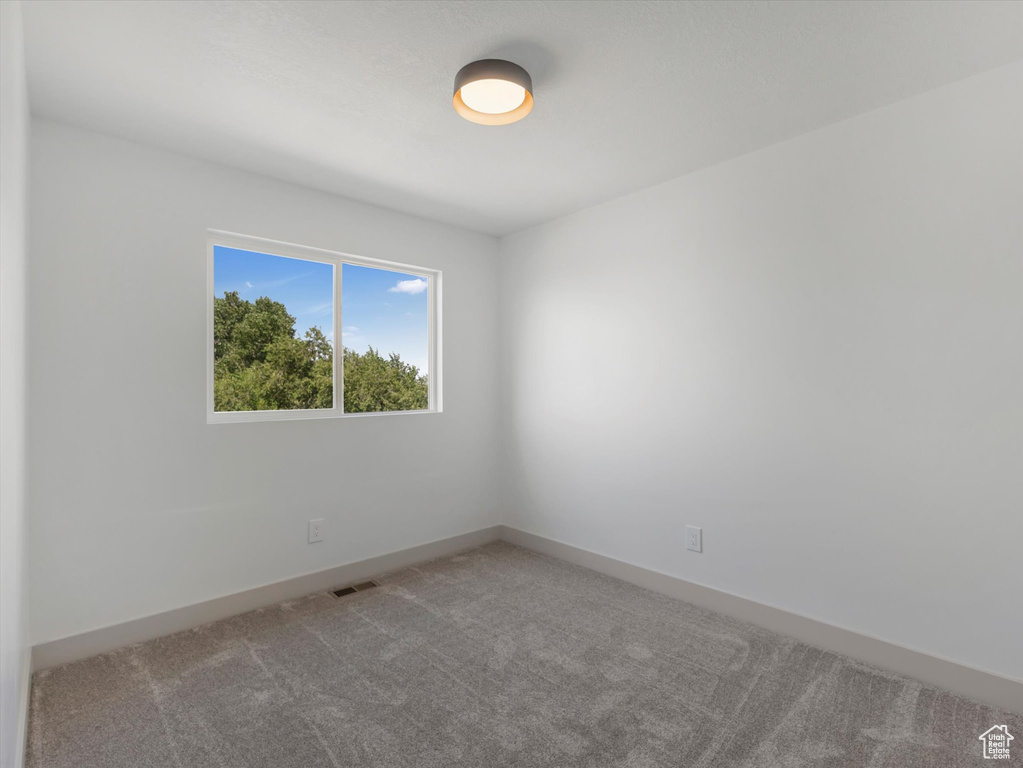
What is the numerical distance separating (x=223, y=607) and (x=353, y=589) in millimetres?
686

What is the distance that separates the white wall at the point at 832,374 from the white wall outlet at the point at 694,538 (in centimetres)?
5

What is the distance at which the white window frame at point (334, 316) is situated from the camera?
9.04ft

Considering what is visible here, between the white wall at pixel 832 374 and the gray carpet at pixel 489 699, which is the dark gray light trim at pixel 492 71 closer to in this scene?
the white wall at pixel 832 374

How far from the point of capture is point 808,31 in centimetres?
176

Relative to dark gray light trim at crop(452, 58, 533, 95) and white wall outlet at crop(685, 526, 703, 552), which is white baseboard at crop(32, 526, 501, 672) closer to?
white wall outlet at crop(685, 526, 703, 552)

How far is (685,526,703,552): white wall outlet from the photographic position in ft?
9.41

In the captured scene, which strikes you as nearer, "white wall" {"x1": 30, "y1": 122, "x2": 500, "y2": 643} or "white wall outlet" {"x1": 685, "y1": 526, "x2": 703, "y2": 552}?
"white wall" {"x1": 30, "y1": 122, "x2": 500, "y2": 643}

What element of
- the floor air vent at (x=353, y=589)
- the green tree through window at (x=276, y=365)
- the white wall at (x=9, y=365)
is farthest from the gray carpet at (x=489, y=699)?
the green tree through window at (x=276, y=365)

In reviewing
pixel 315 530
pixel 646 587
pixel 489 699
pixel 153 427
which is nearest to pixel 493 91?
pixel 153 427

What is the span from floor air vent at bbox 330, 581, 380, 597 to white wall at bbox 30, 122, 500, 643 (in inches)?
6.9

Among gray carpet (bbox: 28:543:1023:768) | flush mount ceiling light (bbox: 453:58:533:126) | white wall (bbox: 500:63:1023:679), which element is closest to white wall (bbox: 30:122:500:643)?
gray carpet (bbox: 28:543:1023:768)

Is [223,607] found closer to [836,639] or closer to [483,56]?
[483,56]

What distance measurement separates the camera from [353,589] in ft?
10.1

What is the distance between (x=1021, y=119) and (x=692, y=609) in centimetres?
256
